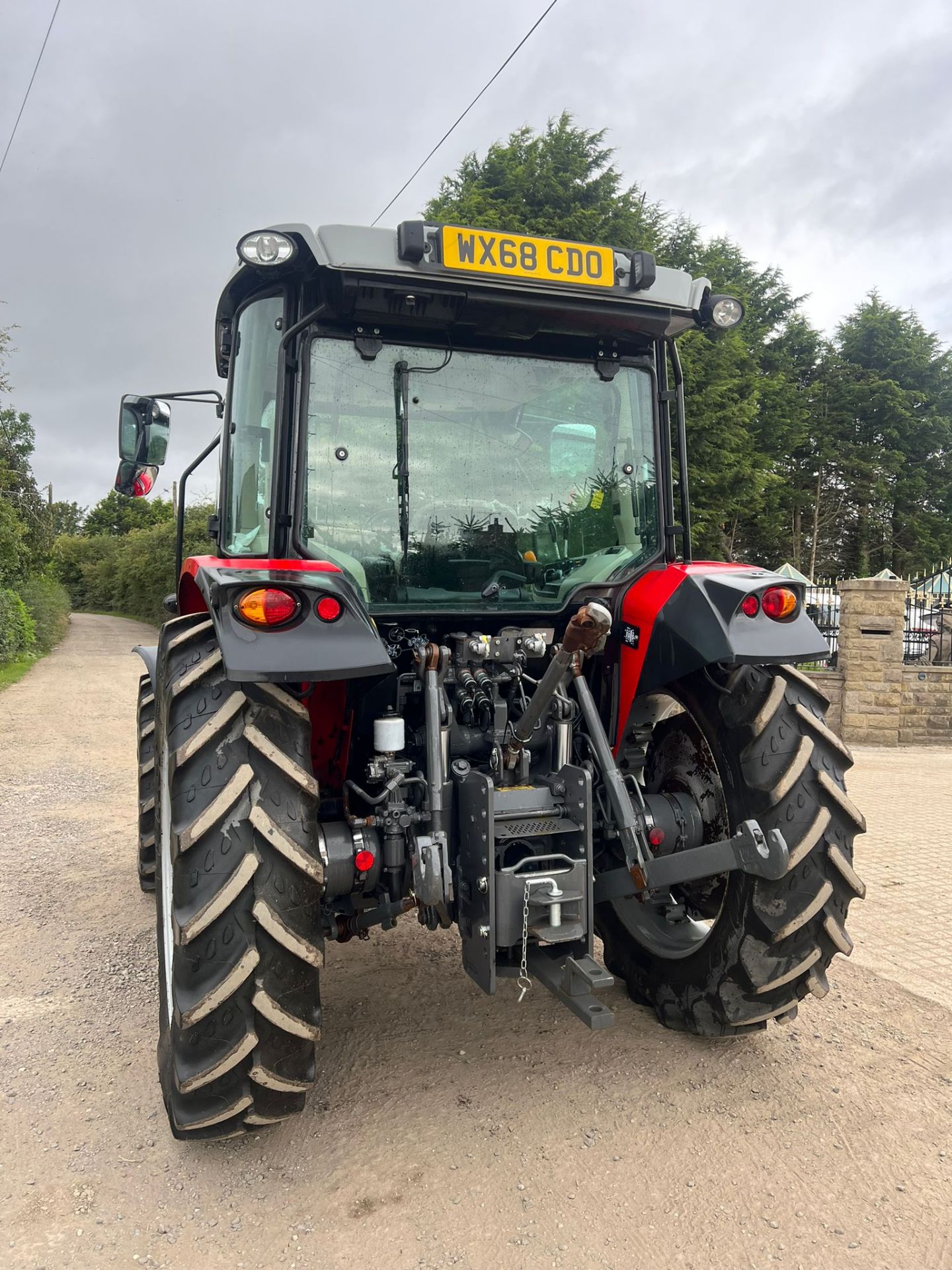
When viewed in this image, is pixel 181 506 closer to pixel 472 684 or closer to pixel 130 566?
pixel 472 684

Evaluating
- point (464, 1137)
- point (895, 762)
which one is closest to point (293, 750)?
point (464, 1137)

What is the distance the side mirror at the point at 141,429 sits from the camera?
3.98 meters

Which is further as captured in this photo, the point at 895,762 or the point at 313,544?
the point at 895,762

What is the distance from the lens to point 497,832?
2.63m

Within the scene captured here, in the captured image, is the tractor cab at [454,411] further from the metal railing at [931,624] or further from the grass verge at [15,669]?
the grass verge at [15,669]

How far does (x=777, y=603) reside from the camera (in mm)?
2822

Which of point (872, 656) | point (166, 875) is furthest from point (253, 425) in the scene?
point (872, 656)

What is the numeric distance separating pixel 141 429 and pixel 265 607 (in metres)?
2.07

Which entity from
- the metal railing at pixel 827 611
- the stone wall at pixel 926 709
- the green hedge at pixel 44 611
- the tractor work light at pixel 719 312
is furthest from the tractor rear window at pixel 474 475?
the green hedge at pixel 44 611

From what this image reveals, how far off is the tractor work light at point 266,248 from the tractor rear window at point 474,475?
0.31 meters

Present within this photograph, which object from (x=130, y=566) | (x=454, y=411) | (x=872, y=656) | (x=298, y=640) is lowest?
(x=872, y=656)

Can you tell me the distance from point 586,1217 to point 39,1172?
1517 mm

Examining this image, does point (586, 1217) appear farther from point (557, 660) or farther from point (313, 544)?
point (313, 544)

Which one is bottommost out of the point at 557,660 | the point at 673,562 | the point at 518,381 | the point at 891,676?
the point at 891,676
